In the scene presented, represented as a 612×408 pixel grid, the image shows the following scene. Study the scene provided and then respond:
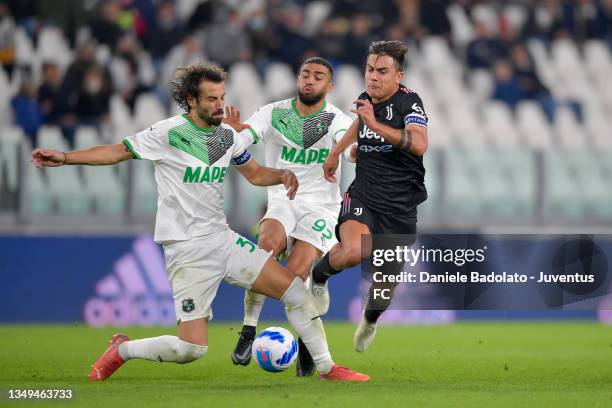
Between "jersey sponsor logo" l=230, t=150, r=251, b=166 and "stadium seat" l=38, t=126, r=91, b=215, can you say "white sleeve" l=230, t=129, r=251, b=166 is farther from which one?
"stadium seat" l=38, t=126, r=91, b=215

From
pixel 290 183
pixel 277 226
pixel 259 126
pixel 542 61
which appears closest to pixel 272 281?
pixel 290 183

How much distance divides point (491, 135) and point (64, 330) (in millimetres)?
7254

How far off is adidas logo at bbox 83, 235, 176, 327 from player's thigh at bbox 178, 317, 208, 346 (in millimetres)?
6127

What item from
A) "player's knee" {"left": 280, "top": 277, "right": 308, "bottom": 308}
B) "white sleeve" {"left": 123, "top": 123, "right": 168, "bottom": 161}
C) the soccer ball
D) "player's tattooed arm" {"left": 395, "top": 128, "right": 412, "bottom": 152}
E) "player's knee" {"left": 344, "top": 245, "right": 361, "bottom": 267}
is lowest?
the soccer ball

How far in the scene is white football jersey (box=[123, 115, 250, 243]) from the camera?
8961 millimetres

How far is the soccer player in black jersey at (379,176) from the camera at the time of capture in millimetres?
9672

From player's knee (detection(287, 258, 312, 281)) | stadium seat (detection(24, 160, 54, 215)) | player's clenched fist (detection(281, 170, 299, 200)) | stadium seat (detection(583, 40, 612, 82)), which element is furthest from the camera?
stadium seat (detection(583, 40, 612, 82))

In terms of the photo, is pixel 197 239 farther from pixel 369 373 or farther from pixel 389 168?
pixel 369 373

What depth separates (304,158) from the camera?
10.5 metres

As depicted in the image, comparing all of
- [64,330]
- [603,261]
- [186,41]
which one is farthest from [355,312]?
[603,261]

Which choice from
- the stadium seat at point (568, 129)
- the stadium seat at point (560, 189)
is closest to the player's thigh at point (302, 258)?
the stadium seat at point (560, 189)

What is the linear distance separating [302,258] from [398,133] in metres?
1.69

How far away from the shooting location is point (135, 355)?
9.00 metres

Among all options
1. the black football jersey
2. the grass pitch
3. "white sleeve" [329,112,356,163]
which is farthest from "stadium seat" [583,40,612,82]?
the black football jersey
